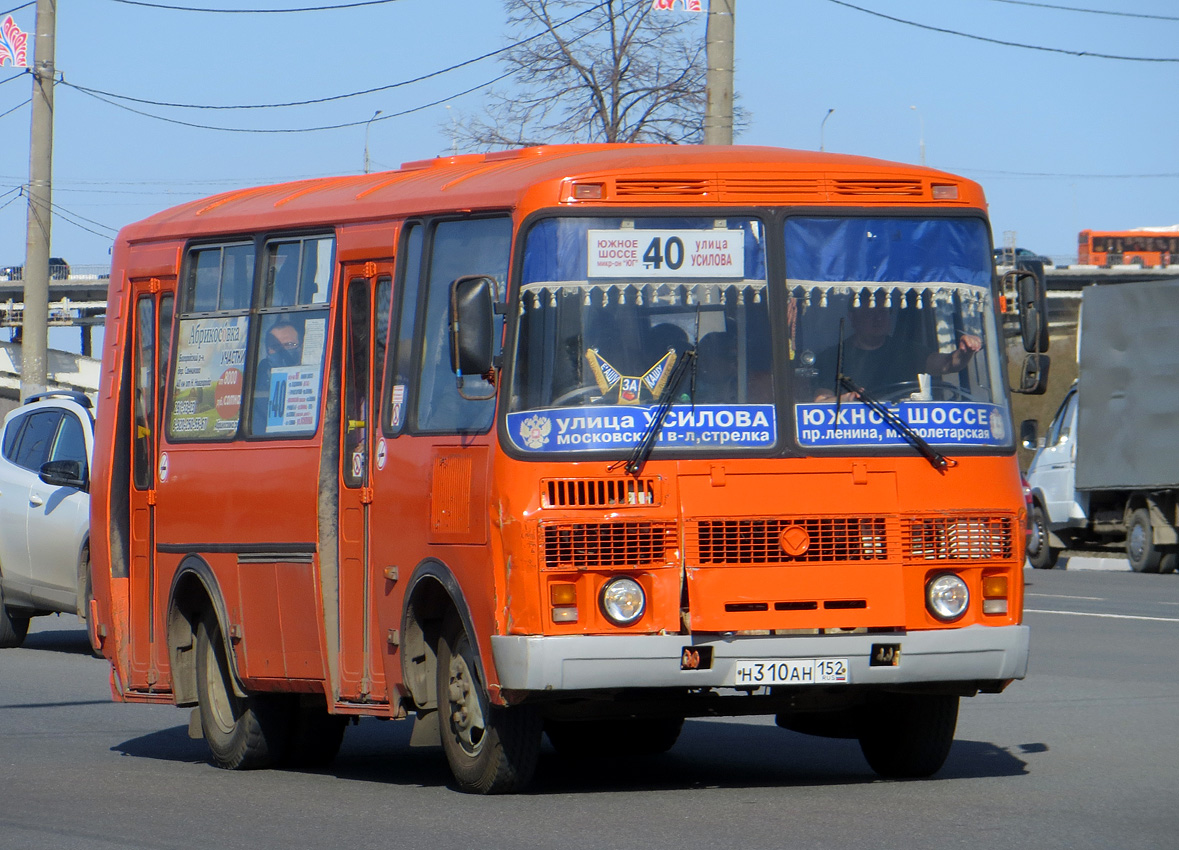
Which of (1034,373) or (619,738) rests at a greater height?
(1034,373)

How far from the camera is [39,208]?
2645cm

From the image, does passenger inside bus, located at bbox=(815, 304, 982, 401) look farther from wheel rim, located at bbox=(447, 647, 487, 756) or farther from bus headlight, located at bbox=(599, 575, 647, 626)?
wheel rim, located at bbox=(447, 647, 487, 756)

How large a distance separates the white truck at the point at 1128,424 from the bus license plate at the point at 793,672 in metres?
18.5

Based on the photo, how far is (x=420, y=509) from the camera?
862 centimetres

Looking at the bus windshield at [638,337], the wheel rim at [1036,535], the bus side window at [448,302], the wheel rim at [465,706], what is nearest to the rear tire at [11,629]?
the bus side window at [448,302]

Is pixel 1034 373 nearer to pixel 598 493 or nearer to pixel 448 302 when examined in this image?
pixel 598 493

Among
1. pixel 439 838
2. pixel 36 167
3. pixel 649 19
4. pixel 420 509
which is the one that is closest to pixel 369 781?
pixel 420 509

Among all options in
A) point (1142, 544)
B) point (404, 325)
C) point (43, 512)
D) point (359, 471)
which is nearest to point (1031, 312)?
point (404, 325)

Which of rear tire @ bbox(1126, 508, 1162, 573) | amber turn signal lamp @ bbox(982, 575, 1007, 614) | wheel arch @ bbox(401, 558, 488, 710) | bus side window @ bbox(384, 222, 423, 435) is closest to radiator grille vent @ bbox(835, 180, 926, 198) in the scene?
amber turn signal lamp @ bbox(982, 575, 1007, 614)

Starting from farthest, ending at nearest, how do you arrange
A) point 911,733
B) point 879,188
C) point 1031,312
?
point 911,733, point 1031,312, point 879,188

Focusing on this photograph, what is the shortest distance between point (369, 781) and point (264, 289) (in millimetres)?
2491

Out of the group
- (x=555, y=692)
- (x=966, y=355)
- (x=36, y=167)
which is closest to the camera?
(x=555, y=692)

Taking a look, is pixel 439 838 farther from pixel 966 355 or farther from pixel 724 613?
pixel 966 355

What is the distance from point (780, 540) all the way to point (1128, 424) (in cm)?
1917
